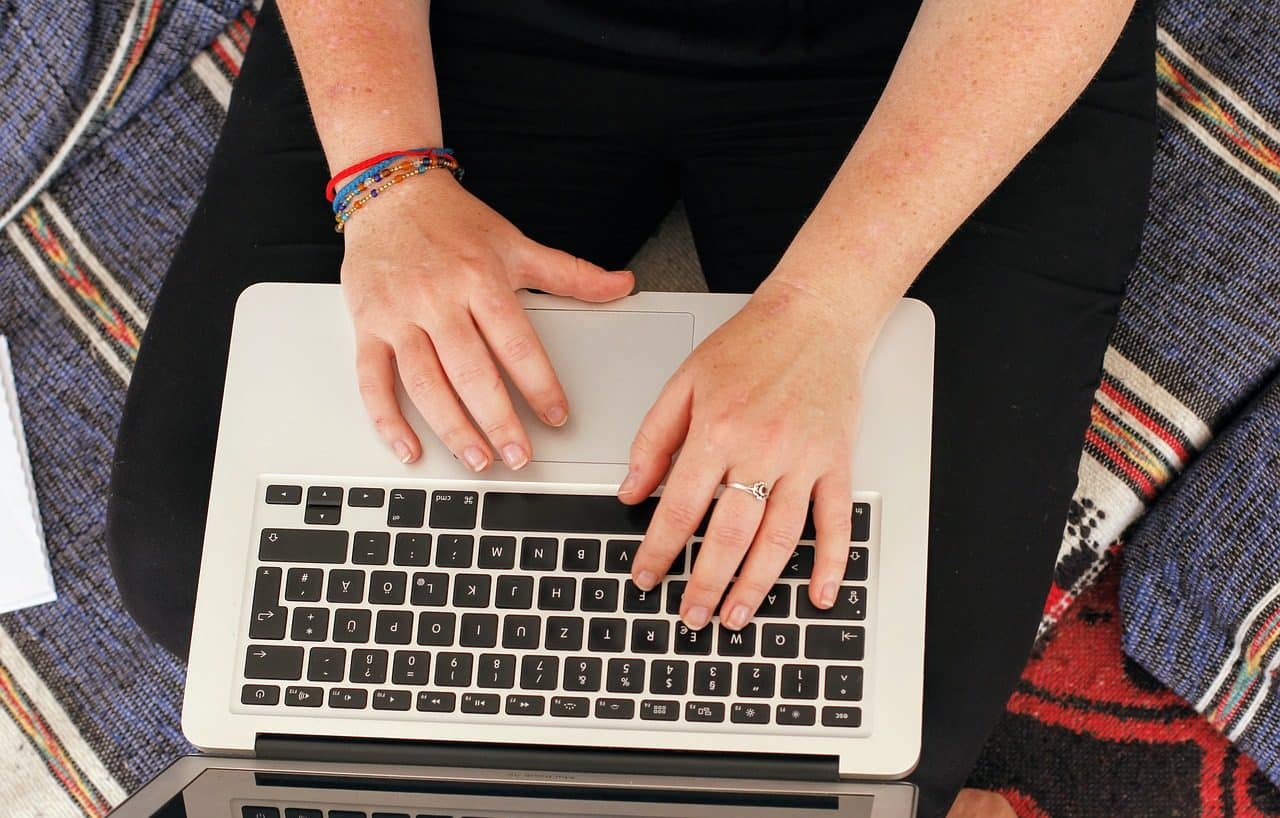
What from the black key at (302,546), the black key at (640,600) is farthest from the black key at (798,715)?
the black key at (302,546)

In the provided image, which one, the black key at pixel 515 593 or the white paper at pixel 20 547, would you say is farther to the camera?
the white paper at pixel 20 547

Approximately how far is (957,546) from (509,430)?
0.33 metres

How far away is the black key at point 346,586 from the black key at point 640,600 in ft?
0.59

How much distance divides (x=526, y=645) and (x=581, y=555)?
0.23 ft

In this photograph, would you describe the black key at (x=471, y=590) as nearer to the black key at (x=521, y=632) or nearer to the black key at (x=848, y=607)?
the black key at (x=521, y=632)

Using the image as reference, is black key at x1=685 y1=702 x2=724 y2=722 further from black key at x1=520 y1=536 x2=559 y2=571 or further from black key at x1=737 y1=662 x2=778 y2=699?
black key at x1=520 y1=536 x2=559 y2=571

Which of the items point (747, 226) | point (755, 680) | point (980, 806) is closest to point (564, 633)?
point (755, 680)

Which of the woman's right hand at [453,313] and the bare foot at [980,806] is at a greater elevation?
the woman's right hand at [453,313]

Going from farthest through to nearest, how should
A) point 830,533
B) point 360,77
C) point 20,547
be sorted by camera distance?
point 20,547, point 360,77, point 830,533

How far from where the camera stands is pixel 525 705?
0.72 m

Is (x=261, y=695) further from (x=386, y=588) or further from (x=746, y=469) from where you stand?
(x=746, y=469)

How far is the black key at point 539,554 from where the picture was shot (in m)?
0.74

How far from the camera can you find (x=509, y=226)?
805 millimetres

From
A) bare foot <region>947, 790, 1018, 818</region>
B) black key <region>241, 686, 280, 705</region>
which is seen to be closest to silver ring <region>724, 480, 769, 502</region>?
black key <region>241, 686, 280, 705</region>
